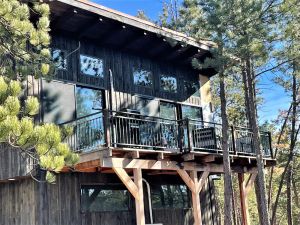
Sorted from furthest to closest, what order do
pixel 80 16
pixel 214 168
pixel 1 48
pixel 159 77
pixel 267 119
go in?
pixel 267 119 → pixel 159 77 → pixel 214 168 → pixel 80 16 → pixel 1 48

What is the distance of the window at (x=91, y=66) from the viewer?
11359 mm

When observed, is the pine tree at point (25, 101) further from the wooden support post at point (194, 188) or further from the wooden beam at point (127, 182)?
the wooden support post at point (194, 188)

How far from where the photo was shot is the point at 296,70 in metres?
12.7

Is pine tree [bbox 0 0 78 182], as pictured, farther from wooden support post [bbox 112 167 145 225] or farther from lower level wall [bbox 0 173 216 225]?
lower level wall [bbox 0 173 216 225]

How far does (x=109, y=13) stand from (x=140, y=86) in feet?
8.34

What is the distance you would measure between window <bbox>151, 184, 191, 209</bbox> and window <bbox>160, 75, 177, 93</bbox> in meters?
3.03

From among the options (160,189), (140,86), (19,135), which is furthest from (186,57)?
(19,135)

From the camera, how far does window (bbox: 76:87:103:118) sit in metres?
11.0

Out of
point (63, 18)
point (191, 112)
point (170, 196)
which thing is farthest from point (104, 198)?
point (191, 112)

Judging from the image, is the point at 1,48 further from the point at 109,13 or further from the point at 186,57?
the point at 186,57

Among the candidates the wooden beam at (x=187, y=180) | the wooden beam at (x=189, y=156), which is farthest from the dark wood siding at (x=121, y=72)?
the wooden beam at (x=187, y=180)

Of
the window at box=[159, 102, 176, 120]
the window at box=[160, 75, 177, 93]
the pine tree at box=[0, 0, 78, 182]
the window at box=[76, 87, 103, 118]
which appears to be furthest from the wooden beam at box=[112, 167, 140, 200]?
the window at box=[160, 75, 177, 93]

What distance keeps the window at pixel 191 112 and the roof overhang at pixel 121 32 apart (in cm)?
149

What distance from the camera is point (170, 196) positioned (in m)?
13.3
